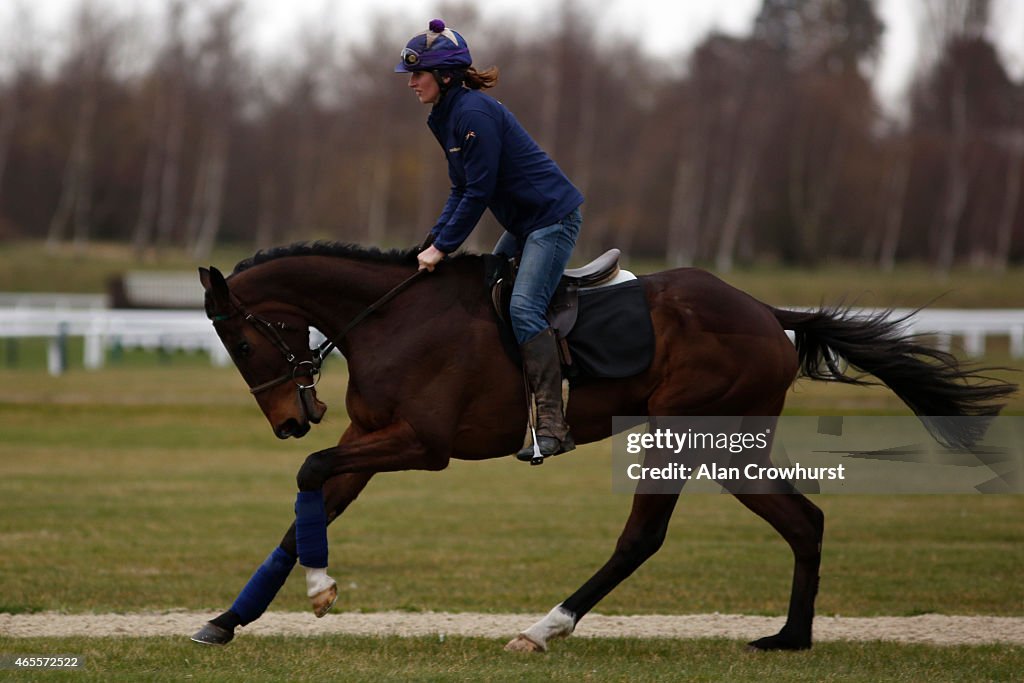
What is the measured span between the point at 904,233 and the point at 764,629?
56.0 metres

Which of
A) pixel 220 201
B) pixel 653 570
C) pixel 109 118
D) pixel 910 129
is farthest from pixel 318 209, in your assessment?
pixel 653 570

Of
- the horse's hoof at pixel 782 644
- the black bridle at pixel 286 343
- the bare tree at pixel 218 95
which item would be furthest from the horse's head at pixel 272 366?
the bare tree at pixel 218 95

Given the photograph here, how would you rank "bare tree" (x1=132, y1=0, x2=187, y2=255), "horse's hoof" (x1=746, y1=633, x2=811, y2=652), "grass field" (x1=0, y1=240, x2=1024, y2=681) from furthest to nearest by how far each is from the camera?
"bare tree" (x1=132, y1=0, x2=187, y2=255) < "horse's hoof" (x1=746, y1=633, x2=811, y2=652) < "grass field" (x1=0, y1=240, x2=1024, y2=681)

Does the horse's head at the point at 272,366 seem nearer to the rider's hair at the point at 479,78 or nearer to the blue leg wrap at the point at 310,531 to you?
the blue leg wrap at the point at 310,531

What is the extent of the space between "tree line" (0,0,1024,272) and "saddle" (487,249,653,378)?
4524cm

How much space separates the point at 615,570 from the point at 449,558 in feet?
14.1

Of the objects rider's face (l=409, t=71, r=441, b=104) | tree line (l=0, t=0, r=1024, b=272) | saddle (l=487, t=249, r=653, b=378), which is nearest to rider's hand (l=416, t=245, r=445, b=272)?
saddle (l=487, t=249, r=653, b=378)

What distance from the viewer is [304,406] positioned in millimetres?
7047

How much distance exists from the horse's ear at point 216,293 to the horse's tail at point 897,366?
3219 millimetres

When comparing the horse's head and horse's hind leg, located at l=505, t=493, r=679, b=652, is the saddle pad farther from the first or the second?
the horse's head

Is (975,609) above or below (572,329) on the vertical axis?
below

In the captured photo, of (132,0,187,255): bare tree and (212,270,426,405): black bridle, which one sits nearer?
(212,270,426,405): black bridle

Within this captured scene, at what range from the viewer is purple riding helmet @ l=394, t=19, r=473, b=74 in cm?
690

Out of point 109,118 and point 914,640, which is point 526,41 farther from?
point 914,640
